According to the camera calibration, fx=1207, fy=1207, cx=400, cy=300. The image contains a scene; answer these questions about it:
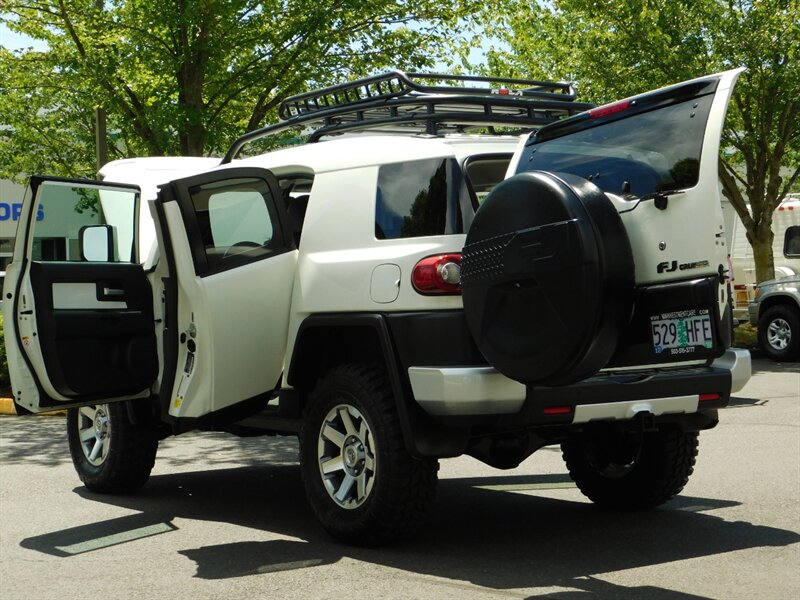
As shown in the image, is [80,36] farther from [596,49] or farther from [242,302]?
[242,302]

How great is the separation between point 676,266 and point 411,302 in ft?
4.32

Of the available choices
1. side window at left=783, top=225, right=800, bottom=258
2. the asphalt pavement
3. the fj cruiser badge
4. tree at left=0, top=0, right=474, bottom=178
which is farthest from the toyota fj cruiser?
side window at left=783, top=225, right=800, bottom=258

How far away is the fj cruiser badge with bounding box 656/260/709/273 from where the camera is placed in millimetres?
5137

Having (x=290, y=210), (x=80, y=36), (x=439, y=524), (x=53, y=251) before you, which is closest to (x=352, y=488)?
(x=439, y=524)

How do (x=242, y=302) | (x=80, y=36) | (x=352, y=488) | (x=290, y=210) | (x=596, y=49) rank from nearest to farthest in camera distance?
(x=352, y=488)
(x=242, y=302)
(x=290, y=210)
(x=80, y=36)
(x=596, y=49)

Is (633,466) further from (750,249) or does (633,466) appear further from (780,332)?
(750,249)

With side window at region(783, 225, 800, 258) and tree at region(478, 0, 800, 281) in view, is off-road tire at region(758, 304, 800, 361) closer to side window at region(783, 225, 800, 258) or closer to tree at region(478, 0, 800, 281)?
side window at region(783, 225, 800, 258)

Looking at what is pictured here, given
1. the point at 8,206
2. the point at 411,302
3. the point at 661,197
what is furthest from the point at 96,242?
the point at 8,206

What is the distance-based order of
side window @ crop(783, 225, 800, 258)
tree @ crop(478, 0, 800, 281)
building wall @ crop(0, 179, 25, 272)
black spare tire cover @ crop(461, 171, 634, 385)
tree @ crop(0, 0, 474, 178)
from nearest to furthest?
1. black spare tire cover @ crop(461, 171, 634, 385)
2. tree @ crop(0, 0, 474, 178)
3. side window @ crop(783, 225, 800, 258)
4. tree @ crop(478, 0, 800, 281)
5. building wall @ crop(0, 179, 25, 272)

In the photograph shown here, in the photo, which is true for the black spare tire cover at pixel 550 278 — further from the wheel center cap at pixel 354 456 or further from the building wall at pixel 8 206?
the building wall at pixel 8 206

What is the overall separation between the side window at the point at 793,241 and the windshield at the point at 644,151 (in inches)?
506

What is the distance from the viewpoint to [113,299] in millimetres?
7430

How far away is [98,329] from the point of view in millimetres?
7285

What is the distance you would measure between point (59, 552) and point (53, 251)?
209cm
